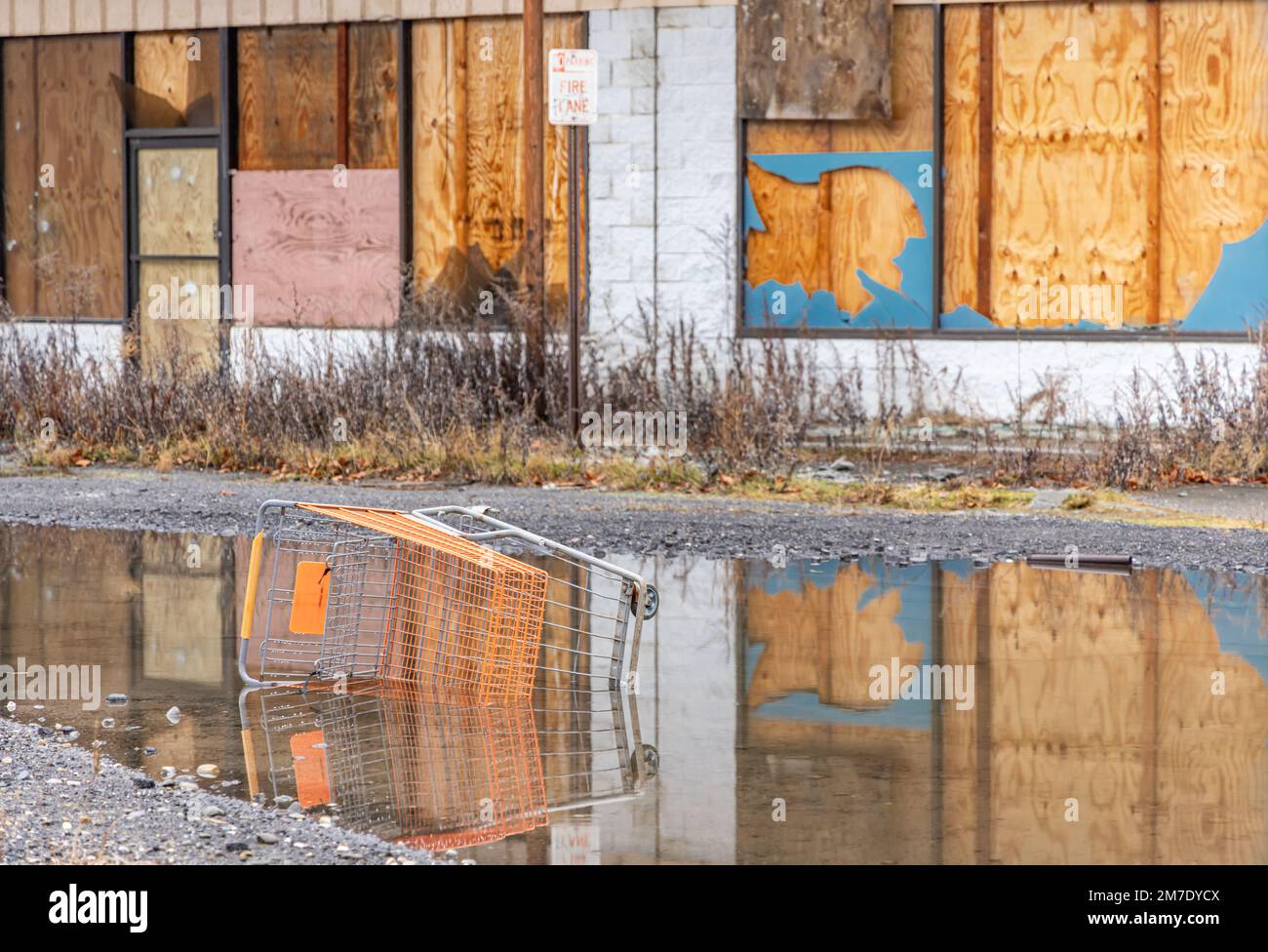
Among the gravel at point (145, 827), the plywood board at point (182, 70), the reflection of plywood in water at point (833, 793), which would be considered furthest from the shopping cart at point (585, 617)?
the plywood board at point (182, 70)

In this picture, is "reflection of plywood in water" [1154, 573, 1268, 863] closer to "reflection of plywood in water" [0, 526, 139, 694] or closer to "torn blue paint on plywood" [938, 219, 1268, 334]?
"reflection of plywood in water" [0, 526, 139, 694]

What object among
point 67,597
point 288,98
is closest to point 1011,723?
point 67,597

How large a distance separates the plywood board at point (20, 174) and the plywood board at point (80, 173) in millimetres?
107

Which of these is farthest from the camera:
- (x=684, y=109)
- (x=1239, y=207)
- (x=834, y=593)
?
(x=684, y=109)

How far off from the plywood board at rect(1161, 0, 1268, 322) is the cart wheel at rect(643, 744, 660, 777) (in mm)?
10622

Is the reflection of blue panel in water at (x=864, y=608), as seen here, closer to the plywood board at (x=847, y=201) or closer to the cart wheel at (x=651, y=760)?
the cart wheel at (x=651, y=760)

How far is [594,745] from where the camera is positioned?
682 centimetres

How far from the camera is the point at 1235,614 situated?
9.07m

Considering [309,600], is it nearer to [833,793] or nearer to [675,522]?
[833,793]

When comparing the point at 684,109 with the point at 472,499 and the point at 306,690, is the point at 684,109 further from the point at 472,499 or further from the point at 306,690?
the point at 306,690

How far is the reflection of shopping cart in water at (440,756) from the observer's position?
233 inches
